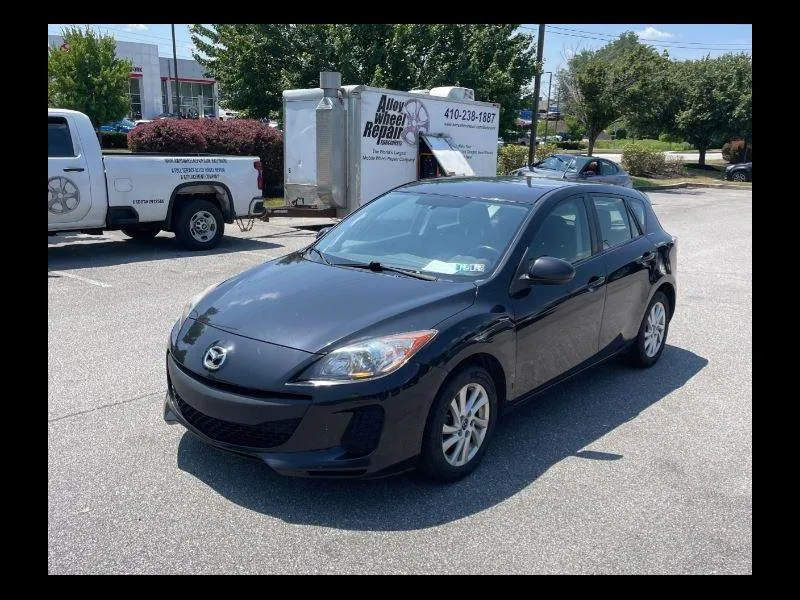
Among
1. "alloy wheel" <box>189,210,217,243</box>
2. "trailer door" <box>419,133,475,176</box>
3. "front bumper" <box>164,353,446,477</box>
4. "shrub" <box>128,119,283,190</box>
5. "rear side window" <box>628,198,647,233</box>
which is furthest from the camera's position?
"shrub" <box>128,119,283,190</box>

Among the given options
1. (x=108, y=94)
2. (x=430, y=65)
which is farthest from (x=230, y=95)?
(x=108, y=94)

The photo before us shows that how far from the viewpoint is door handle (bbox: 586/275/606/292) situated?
4766 mm

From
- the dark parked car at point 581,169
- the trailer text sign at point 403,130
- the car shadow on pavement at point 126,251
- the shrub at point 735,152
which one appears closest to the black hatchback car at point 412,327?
the car shadow on pavement at point 126,251

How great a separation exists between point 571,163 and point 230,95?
1068 cm

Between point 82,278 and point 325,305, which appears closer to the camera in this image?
point 325,305

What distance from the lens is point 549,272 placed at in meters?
4.09

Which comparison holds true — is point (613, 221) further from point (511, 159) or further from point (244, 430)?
point (511, 159)

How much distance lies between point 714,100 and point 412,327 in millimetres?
36028

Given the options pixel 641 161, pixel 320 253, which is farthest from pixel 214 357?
pixel 641 161

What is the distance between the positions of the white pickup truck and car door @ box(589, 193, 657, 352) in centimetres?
696

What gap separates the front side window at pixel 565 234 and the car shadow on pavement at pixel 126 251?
254 inches

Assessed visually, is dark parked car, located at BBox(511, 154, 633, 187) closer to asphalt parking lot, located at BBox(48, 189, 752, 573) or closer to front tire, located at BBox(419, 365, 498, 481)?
asphalt parking lot, located at BBox(48, 189, 752, 573)

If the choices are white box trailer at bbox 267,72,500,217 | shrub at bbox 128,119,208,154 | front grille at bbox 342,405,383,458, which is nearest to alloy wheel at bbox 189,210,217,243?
white box trailer at bbox 267,72,500,217

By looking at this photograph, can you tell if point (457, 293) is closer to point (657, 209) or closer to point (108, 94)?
point (657, 209)
